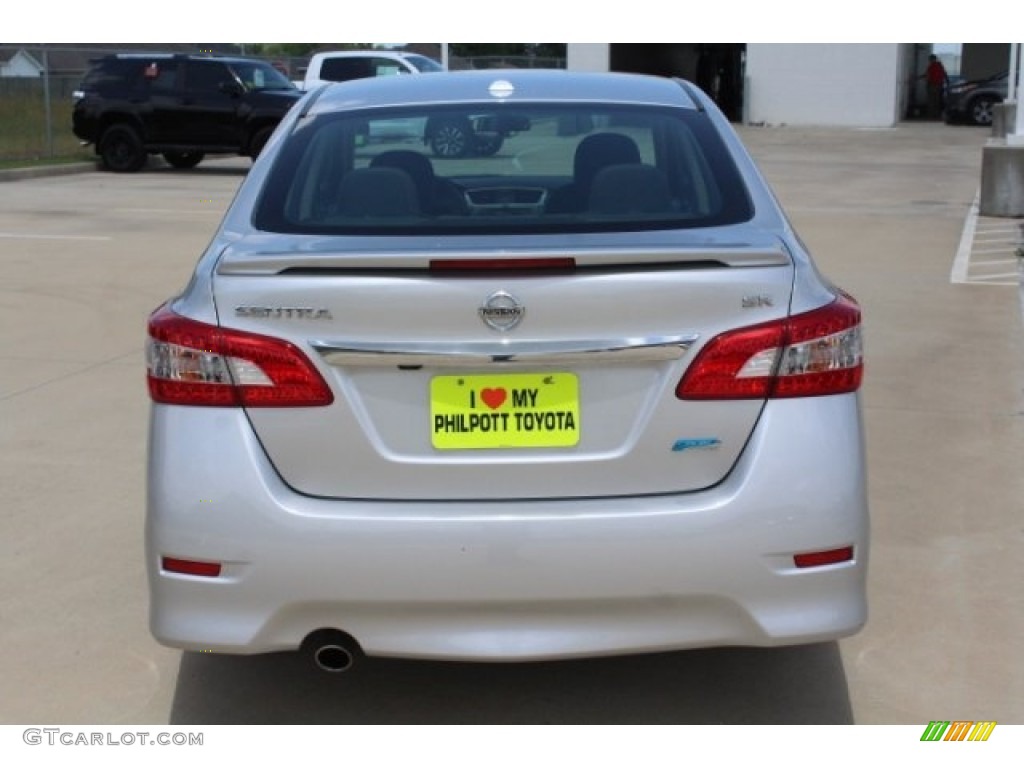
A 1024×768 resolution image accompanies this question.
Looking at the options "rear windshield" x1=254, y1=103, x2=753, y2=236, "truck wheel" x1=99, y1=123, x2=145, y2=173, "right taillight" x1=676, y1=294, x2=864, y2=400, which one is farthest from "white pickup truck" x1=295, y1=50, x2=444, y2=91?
"right taillight" x1=676, y1=294, x2=864, y2=400

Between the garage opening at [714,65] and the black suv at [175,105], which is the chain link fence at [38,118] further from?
the garage opening at [714,65]

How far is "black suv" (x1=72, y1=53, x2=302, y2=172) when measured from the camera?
23844 millimetres

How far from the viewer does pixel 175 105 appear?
2409 centimetres

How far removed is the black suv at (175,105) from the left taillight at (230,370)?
68.0 feet

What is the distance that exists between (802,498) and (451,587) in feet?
2.65

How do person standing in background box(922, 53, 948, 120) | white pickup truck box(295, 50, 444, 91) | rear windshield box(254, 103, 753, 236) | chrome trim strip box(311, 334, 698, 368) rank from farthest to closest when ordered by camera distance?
person standing in background box(922, 53, 948, 120) < white pickup truck box(295, 50, 444, 91) < rear windshield box(254, 103, 753, 236) < chrome trim strip box(311, 334, 698, 368)

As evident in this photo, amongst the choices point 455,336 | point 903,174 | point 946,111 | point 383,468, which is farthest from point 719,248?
point 946,111

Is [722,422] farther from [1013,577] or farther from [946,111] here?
[946,111]

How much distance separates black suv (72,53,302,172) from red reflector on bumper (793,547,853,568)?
21.1 metres

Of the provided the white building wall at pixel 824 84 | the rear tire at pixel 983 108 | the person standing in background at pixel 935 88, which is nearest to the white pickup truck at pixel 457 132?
the rear tire at pixel 983 108

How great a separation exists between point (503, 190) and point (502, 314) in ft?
5.87

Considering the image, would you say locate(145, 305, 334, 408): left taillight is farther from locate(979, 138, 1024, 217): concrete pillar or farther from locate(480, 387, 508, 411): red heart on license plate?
locate(979, 138, 1024, 217): concrete pillar

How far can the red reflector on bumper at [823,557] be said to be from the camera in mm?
3451

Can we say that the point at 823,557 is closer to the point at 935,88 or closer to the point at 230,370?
the point at 230,370
